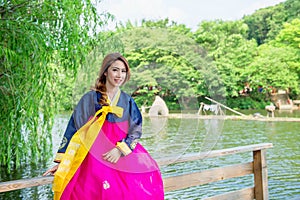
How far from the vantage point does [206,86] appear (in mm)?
1602

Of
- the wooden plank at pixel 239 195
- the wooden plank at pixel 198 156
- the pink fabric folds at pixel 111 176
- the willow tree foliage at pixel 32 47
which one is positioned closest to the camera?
the pink fabric folds at pixel 111 176

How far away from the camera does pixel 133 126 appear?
1.44 m

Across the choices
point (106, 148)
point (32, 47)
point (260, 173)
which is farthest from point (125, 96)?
point (32, 47)

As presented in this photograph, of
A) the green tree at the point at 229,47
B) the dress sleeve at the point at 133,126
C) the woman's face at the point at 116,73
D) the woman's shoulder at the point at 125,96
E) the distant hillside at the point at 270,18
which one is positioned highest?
the distant hillside at the point at 270,18

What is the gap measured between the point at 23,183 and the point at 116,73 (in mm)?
572

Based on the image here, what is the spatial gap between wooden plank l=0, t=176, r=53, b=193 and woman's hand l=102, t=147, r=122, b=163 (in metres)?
0.33

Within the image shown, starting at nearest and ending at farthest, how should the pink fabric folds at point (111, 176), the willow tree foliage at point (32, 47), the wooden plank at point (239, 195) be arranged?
1. the pink fabric folds at point (111, 176)
2. the wooden plank at point (239, 195)
3. the willow tree foliage at point (32, 47)

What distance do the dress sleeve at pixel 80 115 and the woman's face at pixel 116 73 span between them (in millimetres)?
85

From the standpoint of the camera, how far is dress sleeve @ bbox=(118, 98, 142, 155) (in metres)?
1.42

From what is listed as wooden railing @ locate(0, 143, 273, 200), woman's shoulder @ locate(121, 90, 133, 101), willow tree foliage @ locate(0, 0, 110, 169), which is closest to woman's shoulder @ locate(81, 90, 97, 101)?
woman's shoulder @ locate(121, 90, 133, 101)

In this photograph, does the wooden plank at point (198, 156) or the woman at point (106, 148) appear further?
the wooden plank at point (198, 156)

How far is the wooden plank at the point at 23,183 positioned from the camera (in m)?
1.51

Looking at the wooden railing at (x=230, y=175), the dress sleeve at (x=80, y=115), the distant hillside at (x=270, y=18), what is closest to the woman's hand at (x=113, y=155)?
the dress sleeve at (x=80, y=115)

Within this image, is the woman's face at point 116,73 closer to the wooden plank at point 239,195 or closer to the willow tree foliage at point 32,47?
the wooden plank at point 239,195
